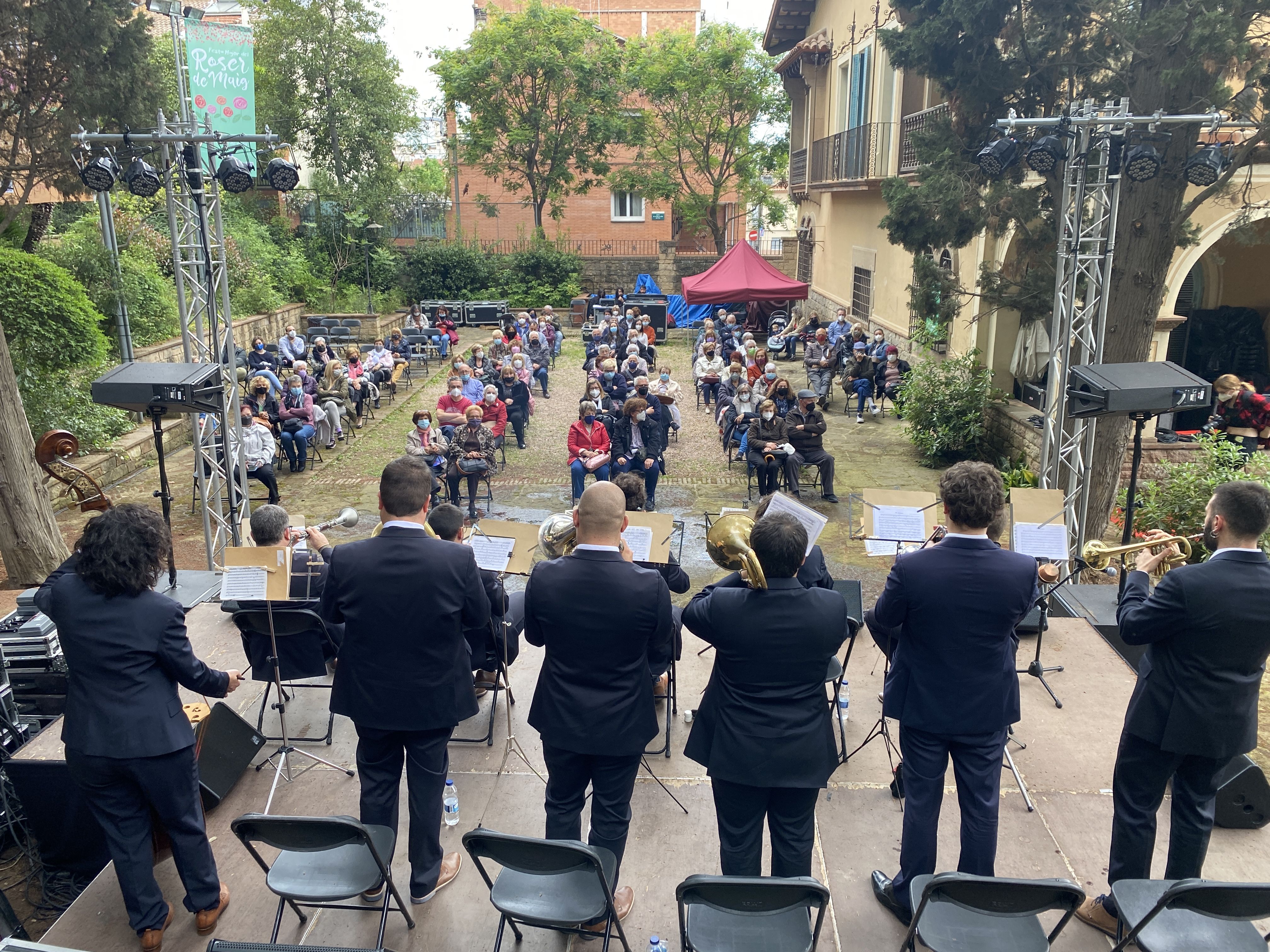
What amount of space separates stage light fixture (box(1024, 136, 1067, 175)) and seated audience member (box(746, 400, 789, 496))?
12.8ft

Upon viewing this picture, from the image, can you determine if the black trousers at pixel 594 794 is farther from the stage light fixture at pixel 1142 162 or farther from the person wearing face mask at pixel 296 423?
the person wearing face mask at pixel 296 423

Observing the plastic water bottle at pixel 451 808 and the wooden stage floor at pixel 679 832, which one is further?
the plastic water bottle at pixel 451 808

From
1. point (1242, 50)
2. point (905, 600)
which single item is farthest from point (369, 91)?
point (905, 600)

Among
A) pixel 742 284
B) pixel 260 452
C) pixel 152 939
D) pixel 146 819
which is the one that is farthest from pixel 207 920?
pixel 742 284

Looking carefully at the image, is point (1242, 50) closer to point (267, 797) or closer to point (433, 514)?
point (433, 514)

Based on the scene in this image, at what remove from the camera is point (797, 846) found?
347 centimetres

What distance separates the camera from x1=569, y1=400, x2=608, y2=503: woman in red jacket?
33.9 feet

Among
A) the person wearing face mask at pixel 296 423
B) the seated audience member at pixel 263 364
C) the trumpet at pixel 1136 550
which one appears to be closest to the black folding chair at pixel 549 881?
the trumpet at pixel 1136 550

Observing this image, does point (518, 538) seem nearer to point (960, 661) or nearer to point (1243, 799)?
point (960, 661)

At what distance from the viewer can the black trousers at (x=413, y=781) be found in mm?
3742

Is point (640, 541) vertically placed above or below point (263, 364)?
above

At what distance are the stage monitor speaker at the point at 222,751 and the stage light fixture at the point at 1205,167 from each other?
7942 mm

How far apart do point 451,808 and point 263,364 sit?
12.4 m

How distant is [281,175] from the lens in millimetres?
8719
